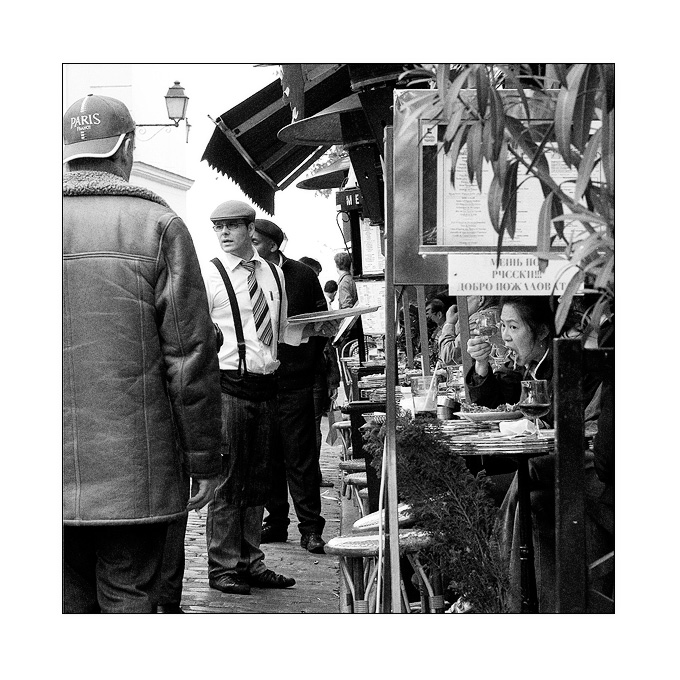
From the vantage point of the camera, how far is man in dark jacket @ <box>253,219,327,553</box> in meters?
6.58

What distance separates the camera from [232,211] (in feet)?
18.4

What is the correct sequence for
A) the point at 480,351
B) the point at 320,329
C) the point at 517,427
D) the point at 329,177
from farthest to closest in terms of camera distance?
the point at 329,177 < the point at 320,329 < the point at 480,351 < the point at 517,427

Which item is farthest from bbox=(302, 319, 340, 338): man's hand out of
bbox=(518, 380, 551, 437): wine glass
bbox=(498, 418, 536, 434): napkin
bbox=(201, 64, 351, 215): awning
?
bbox=(518, 380, 551, 437): wine glass

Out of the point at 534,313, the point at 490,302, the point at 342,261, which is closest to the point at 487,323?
the point at 490,302

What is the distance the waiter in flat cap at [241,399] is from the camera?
5.46 m

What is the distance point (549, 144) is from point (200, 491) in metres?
1.64

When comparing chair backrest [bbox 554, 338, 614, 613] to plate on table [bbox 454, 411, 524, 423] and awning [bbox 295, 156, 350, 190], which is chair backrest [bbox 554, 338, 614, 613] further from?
awning [bbox 295, 156, 350, 190]

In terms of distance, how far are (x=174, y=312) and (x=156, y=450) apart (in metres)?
0.47

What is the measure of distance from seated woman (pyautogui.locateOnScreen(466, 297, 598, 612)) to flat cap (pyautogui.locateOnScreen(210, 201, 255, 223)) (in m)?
1.37

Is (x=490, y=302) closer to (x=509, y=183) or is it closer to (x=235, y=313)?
(x=235, y=313)

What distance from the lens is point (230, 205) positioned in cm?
564

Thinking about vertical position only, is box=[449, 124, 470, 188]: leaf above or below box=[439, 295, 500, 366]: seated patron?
above

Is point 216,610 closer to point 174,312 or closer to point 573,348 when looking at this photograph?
point 174,312
